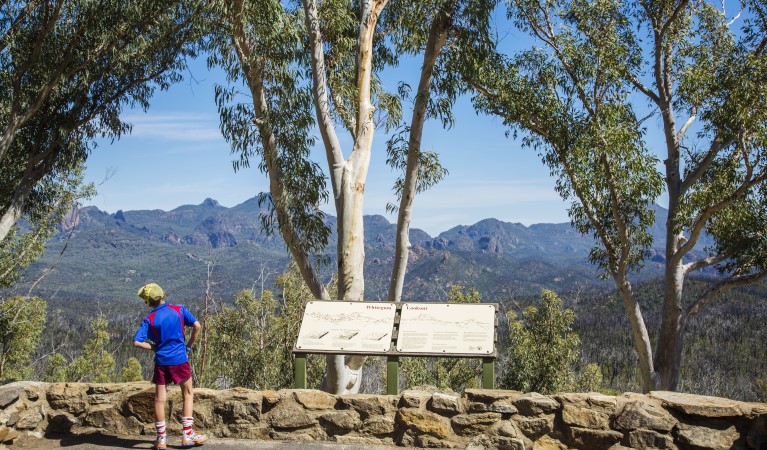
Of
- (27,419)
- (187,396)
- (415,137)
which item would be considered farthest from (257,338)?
(187,396)

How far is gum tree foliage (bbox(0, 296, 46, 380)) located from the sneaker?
1949 cm

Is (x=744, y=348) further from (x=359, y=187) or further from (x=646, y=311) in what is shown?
(x=359, y=187)

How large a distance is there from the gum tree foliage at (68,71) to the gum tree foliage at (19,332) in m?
10.7

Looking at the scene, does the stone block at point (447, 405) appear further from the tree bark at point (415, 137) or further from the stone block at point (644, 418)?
the tree bark at point (415, 137)

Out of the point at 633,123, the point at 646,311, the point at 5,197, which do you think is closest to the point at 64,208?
the point at 5,197

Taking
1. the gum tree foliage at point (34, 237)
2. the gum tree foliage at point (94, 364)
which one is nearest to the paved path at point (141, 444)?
the gum tree foliage at point (34, 237)

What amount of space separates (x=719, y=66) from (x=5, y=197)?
14.1 m

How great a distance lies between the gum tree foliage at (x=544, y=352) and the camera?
24.0 metres

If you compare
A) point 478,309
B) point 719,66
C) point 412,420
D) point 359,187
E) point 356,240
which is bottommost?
point 412,420

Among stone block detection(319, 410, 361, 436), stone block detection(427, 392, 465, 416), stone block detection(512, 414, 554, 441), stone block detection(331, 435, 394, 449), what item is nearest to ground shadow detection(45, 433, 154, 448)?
stone block detection(319, 410, 361, 436)

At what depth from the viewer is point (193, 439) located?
5.75 m

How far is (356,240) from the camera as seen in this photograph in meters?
10.7

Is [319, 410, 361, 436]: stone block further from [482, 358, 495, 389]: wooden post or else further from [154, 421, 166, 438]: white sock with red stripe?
[154, 421, 166, 438]: white sock with red stripe

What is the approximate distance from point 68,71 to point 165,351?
8786mm
